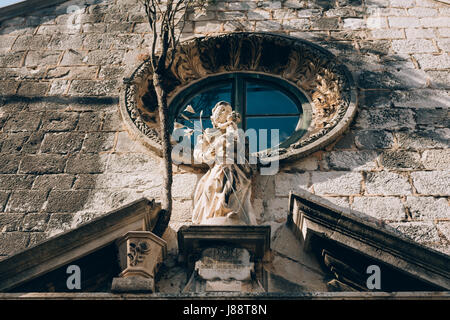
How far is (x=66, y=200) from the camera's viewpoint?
20.1ft

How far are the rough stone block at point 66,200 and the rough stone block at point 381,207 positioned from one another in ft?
7.88

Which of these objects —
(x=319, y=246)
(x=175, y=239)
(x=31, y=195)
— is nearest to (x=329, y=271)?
(x=319, y=246)

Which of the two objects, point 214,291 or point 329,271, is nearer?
point 214,291

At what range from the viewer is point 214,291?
4.68 meters

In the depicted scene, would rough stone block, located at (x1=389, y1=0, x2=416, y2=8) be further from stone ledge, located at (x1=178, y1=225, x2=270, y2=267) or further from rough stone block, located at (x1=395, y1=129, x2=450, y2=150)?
stone ledge, located at (x1=178, y1=225, x2=270, y2=267)

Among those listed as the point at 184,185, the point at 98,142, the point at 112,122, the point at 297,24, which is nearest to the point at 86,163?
the point at 98,142

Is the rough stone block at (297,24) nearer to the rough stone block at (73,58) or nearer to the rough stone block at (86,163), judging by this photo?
the rough stone block at (73,58)

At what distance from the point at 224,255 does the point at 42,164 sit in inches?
93.3

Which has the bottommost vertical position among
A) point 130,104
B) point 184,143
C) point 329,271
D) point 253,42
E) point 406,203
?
point 329,271

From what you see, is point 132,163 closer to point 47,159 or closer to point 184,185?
point 184,185

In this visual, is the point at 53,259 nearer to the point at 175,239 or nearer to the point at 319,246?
the point at 175,239

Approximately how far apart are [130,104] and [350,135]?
227 centimetres
